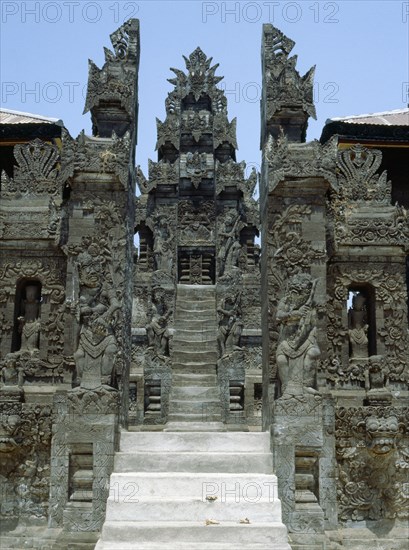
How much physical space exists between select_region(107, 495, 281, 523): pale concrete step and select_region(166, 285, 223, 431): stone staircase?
180 inches

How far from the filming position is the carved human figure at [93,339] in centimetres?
1080

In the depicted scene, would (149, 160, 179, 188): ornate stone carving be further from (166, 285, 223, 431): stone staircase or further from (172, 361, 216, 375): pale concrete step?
(172, 361, 216, 375): pale concrete step

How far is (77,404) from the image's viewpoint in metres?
10.7

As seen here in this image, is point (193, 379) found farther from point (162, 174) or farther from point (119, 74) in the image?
point (162, 174)

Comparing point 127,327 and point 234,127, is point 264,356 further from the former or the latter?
point 234,127

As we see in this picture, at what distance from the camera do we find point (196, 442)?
426 inches

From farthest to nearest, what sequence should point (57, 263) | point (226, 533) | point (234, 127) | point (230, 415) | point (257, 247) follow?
point (234, 127)
point (257, 247)
point (230, 415)
point (57, 263)
point (226, 533)

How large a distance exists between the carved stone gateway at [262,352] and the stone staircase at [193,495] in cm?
2

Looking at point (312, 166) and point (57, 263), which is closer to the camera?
point (312, 166)

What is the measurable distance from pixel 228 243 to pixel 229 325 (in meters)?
5.34

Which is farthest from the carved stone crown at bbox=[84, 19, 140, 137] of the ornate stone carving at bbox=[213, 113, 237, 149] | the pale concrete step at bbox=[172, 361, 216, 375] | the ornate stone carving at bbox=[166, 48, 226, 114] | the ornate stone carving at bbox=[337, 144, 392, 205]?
the ornate stone carving at bbox=[166, 48, 226, 114]

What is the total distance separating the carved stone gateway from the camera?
1029 centimetres

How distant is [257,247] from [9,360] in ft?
53.1

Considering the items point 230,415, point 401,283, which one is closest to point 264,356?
point 401,283
